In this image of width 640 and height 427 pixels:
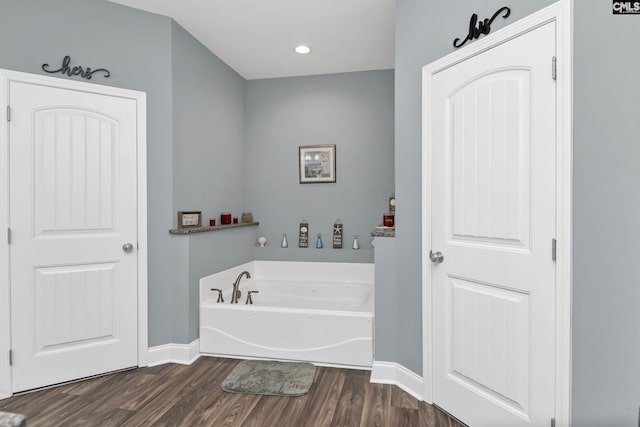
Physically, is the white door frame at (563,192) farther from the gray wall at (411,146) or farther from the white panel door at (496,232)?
the gray wall at (411,146)

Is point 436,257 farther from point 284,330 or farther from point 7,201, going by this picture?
point 7,201

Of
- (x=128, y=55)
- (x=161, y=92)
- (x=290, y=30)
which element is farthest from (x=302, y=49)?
(x=128, y=55)

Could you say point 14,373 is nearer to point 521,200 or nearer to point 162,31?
point 162,31

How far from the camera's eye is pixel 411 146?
2371 millimetres

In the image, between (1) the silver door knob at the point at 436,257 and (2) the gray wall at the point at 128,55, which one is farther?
(2) the gray wall at the point at 128,55

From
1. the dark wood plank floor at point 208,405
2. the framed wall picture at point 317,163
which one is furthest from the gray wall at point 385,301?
the framed wall picture at point 317,163

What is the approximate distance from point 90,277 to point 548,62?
304 centimetres

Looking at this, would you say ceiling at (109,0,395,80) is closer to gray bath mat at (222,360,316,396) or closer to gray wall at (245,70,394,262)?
gray wall at (245,70,394,262)

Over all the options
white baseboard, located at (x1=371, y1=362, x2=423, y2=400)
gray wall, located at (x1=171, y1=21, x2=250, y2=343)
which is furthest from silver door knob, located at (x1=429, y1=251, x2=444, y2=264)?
gray wall, located at (x1=171, y1=21, x2=250, y2=343)

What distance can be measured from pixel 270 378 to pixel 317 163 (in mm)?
2349

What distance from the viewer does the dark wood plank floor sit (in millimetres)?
2068

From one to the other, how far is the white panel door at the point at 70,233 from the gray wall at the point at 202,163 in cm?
34

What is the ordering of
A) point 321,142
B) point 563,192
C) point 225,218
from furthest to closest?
point 321,142
point 225,218
point 563,192

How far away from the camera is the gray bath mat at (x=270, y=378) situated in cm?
240
